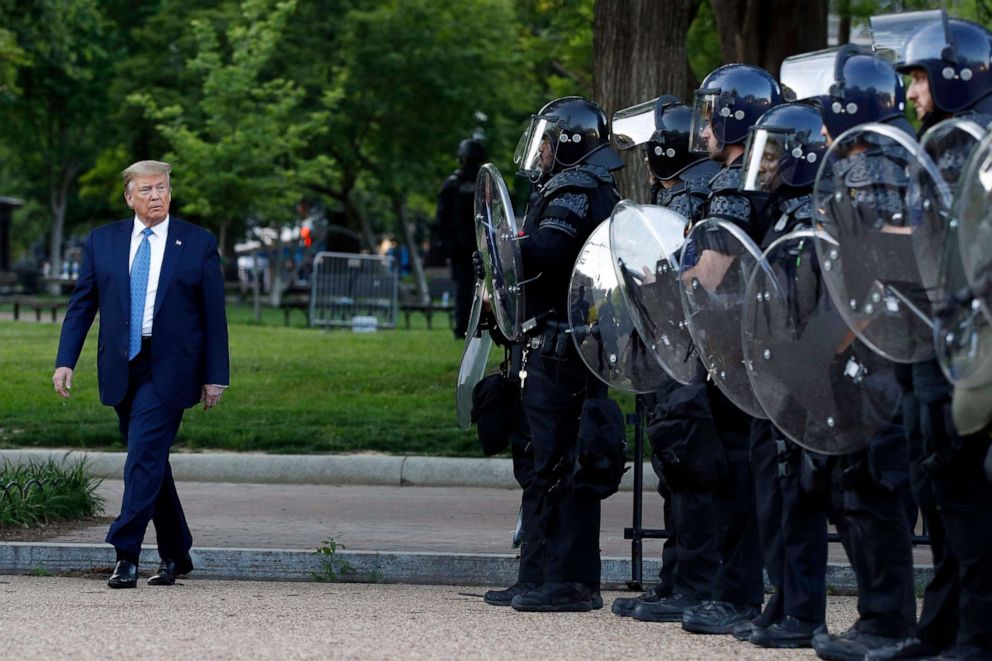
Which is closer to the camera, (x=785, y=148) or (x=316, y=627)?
(x=785, y=148)

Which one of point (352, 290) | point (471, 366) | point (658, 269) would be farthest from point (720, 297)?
point (352, 290)

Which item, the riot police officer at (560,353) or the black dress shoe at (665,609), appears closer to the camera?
the black dress shoe at (665,609)

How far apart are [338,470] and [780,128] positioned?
6.08m

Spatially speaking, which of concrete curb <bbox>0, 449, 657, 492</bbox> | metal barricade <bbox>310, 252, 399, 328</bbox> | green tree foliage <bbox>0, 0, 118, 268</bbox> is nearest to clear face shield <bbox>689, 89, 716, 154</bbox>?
concrete curb <bbox>0, 449, 657, 492</bbox>

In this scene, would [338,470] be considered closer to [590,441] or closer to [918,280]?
[590,441]

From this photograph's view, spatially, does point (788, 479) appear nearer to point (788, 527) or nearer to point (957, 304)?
point (788, 527)

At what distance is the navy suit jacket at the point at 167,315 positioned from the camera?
294 inches

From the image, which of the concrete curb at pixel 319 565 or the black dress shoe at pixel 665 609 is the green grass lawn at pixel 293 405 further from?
the black dress shoe at pixel 665 609

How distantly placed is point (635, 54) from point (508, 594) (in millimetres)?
6566

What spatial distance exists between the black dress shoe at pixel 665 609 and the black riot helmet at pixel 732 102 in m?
1.64

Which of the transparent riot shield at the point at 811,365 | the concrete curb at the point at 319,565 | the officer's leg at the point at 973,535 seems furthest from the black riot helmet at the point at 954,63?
the concrete curb at the point at 319,565

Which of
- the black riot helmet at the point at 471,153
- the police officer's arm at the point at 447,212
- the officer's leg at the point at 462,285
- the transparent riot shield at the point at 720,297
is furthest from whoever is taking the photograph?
the officer's leg at the point at 462,285

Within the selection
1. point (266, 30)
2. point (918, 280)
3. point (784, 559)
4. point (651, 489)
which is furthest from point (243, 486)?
point (266, 30)

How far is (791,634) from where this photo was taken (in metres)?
5.78
